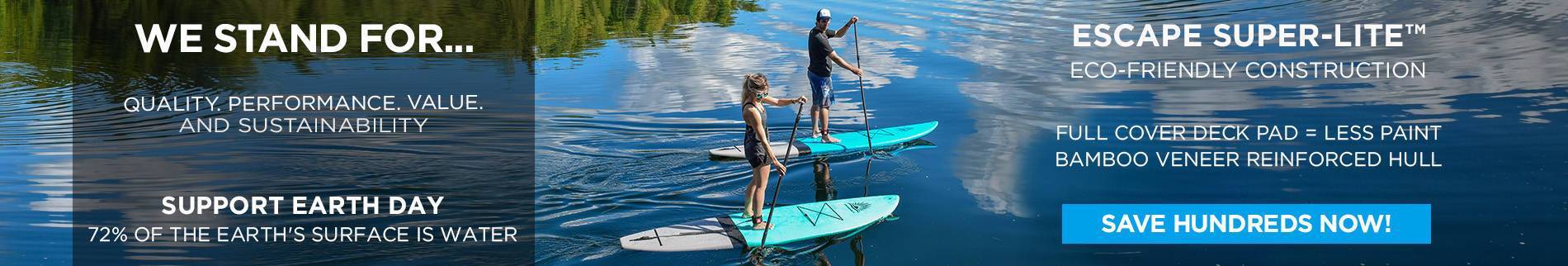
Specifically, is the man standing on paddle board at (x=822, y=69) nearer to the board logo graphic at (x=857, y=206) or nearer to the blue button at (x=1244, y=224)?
the board logo graphic at (x=857, y=206)

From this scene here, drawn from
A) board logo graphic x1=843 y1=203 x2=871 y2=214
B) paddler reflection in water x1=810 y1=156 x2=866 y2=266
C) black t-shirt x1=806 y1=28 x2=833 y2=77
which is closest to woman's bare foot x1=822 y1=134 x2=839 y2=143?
paddler reflection in water x1=810 y1=156 x2=866 y2=266

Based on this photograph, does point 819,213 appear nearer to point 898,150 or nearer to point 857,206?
point 857,206

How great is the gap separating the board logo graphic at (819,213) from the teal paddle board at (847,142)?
2.34 metres

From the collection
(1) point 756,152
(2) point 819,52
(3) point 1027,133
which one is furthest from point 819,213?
(3) point 1027,133

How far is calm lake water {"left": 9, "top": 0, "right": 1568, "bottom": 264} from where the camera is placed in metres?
9.31

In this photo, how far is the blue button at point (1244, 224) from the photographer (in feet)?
30.7

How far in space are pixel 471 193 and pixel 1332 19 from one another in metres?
15.4

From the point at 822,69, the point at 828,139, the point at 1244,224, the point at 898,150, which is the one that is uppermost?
the point at 822,69

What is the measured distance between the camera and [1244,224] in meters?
9.60

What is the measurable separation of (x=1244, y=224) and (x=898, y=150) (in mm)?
3724

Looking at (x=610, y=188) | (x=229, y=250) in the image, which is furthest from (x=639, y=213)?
(x=229, y=250)

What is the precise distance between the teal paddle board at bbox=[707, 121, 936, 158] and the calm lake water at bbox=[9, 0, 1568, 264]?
24 cm

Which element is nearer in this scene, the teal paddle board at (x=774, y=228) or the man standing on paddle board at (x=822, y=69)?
the teal paddle board at (x=774, y=228)

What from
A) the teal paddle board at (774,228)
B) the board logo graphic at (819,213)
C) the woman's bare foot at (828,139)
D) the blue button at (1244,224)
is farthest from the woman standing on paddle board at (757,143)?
the woman's bare foot at (828,139)
